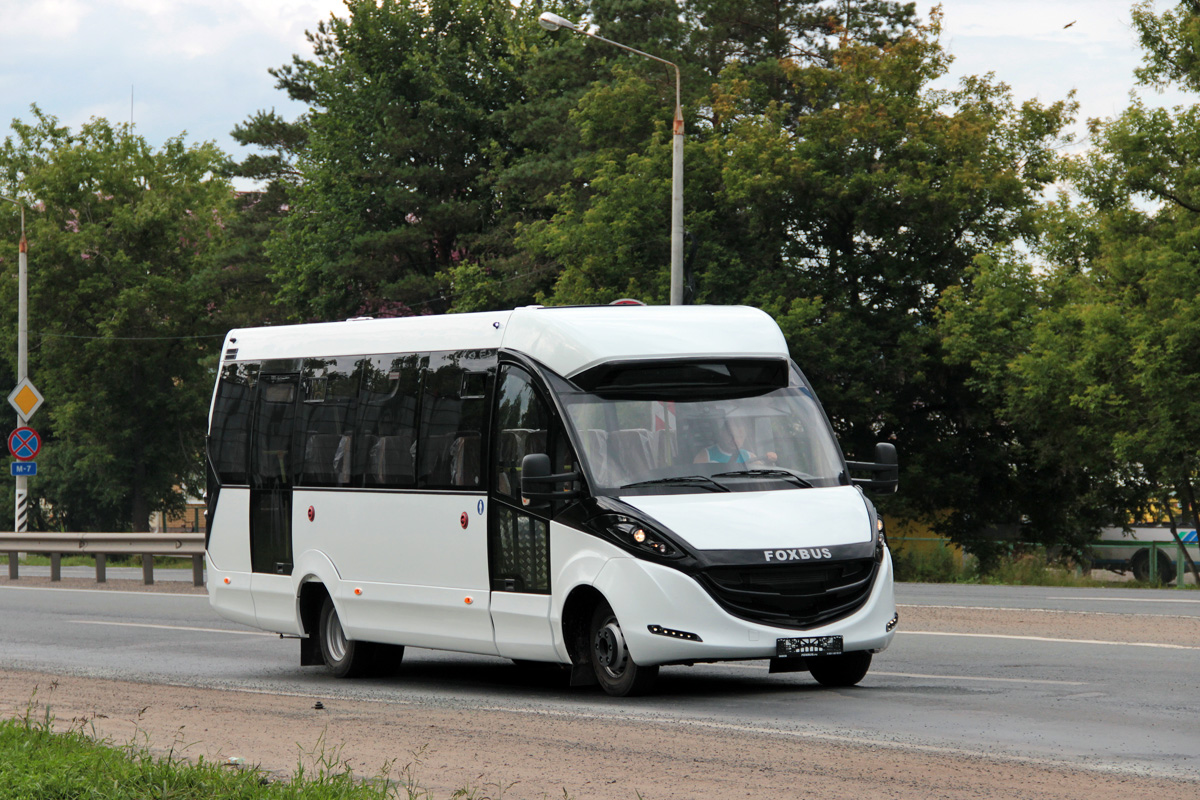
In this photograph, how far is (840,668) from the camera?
11.4 meters

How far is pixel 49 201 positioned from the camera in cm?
6359

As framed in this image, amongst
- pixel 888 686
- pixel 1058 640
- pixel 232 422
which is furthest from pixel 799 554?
pixel 232 422

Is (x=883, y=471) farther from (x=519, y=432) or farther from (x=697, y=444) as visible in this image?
(x=519, y=432)

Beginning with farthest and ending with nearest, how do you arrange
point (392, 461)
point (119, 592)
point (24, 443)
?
point (24, 443), point (119, 592), point (392, 461)

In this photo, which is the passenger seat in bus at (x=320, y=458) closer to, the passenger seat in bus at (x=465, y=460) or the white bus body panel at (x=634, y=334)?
the passenger seat in bus at (x=465, y=460)

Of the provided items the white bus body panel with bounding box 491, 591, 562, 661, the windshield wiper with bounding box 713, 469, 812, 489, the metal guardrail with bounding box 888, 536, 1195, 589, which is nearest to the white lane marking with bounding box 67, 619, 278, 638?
the white bus body panel with bounding box 491, 591, 562, 661

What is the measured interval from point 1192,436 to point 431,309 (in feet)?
87.8

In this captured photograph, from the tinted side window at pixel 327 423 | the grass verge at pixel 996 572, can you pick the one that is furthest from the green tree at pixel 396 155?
the tinted side window at pixel 327 423

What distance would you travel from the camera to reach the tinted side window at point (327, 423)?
13320mm

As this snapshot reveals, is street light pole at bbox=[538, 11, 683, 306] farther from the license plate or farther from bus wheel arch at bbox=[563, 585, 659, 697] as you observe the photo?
the license plate

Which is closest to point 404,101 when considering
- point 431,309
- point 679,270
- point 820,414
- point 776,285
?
point 431,309

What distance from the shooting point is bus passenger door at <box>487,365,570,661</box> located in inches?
444

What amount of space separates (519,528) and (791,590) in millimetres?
2053

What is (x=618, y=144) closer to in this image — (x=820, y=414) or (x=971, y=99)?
(x=971, y=99)
